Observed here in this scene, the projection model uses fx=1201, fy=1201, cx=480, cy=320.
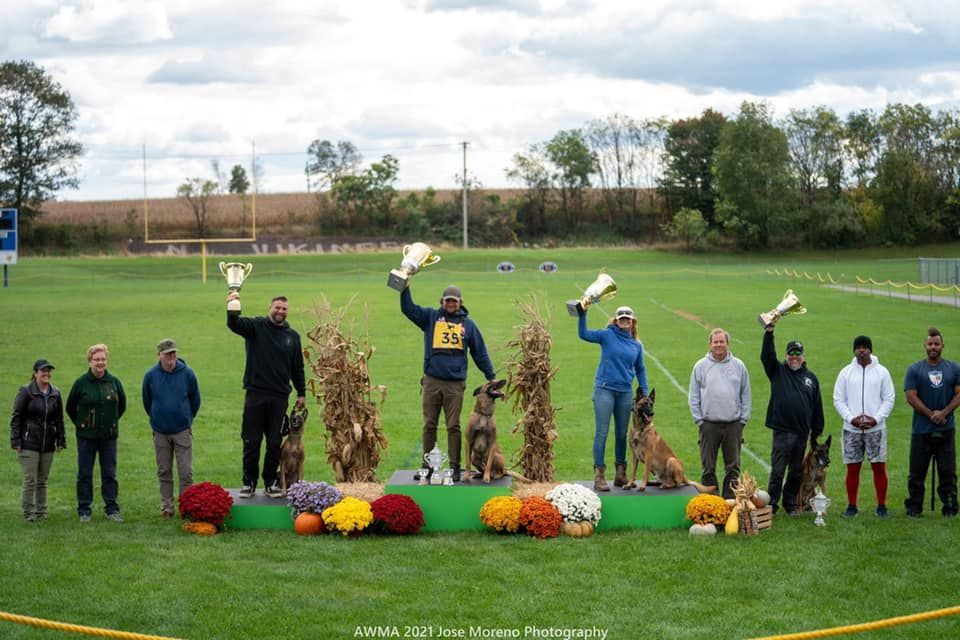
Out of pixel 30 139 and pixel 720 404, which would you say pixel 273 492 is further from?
pixel 30 139

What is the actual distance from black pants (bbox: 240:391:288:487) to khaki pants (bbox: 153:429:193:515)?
75 cm

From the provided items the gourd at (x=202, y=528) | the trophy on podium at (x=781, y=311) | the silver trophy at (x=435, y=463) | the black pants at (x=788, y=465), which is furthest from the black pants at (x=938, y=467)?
the gourd at (x=202, y=528)

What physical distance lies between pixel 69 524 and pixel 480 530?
433 cm

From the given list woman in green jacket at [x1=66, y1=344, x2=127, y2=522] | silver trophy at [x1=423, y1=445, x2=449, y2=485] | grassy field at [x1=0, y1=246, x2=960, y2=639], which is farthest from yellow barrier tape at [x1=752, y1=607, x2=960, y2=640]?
woman in green jacket at [x1=66, y1=344, x2=127, y2=522]

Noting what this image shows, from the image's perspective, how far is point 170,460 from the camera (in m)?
12.9

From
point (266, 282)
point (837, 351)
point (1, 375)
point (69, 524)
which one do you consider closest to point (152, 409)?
point (69, 524)

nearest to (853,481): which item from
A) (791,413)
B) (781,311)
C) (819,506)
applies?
(819,506)

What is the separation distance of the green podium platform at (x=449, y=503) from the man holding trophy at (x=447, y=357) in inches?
19.9

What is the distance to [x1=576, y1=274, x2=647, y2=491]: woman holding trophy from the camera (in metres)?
12.6

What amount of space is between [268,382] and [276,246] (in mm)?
83008

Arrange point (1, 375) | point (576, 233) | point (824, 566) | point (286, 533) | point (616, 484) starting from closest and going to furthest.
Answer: point (824, 566)
point (286, 533)
point (616, 484)
point (1, 375)
point (576, 233)

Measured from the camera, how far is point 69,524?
1259 cm

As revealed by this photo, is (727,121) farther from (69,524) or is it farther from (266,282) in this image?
(69,524)

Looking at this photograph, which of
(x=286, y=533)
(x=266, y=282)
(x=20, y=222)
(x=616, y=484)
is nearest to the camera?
(x=286, y=533)
